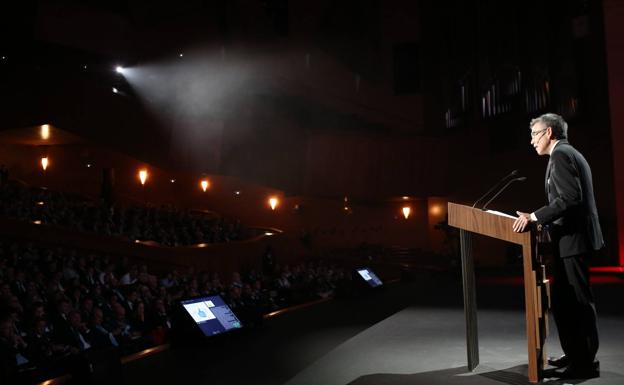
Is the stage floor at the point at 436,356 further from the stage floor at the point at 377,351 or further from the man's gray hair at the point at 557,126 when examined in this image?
the man's gray hair at the point at 557,126

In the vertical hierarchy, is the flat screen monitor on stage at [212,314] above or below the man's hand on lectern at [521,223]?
below

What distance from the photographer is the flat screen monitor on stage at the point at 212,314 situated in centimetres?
447

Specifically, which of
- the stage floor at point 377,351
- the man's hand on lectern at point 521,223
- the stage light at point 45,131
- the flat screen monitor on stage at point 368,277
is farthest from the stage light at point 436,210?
the man's hand on lectern at point 521,223

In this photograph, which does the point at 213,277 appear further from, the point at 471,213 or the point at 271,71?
the point at 271,71

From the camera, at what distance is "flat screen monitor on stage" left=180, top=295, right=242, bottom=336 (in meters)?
4.47

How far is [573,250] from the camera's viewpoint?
2.62 meters

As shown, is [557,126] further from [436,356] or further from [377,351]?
[377,351]

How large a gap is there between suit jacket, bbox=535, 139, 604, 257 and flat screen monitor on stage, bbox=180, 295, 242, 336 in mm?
2745

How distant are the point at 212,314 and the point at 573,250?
9.61ft

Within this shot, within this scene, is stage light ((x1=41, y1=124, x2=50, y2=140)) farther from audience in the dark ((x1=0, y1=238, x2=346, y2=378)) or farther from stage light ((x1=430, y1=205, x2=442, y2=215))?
stage light ((x1=430, y1=205, x2=442, y2=215))

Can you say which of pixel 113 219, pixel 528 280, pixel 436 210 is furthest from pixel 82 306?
pixel 436 210

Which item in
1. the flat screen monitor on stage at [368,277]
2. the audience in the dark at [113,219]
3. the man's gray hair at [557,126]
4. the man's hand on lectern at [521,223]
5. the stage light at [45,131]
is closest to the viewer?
the man's hand on lectern at [521,223]

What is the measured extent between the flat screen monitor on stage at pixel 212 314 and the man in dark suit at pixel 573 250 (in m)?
2.65

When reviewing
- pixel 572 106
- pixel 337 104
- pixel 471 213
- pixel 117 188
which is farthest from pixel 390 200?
pixel 471 213
